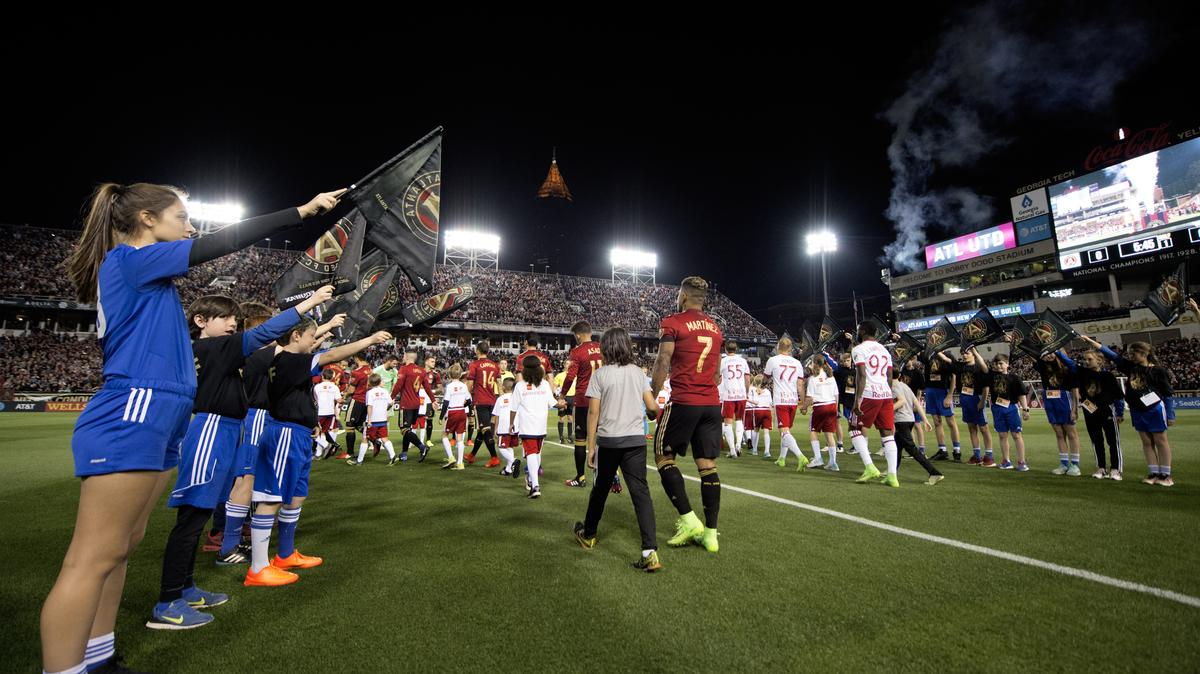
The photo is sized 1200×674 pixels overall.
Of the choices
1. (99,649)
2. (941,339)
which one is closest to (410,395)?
(99,649)

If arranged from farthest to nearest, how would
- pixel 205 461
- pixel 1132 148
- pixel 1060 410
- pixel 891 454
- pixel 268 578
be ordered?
pixel 1132 148 → pixel 1060 410 → pixel 891 454 → pixel 268 578 → pixel 205 461

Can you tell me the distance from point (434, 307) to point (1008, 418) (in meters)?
9.98

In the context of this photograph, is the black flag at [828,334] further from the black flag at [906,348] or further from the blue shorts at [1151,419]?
the blue shorts at [1151,419]

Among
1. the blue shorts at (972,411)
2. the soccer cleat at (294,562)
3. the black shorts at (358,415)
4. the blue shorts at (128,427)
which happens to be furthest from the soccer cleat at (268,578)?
the blue shorts at (972,411)

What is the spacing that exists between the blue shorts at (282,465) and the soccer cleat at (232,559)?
85 centimetres

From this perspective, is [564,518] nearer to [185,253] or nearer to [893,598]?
[893,598]

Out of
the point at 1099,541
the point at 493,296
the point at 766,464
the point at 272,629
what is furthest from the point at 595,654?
the point at 493,296

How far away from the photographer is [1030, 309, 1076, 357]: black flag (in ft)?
28.0

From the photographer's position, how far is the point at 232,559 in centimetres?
443

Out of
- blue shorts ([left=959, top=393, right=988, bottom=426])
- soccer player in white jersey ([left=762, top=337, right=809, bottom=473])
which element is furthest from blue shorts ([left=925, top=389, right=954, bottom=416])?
soccer player in white jersey ([left=762, top=337, right=809, bottom=473])

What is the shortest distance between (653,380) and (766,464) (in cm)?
642

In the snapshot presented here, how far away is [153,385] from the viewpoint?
2.09 metres

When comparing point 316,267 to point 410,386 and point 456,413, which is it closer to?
point 456,413

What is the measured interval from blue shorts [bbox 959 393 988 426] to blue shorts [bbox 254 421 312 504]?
10851 millimetres
